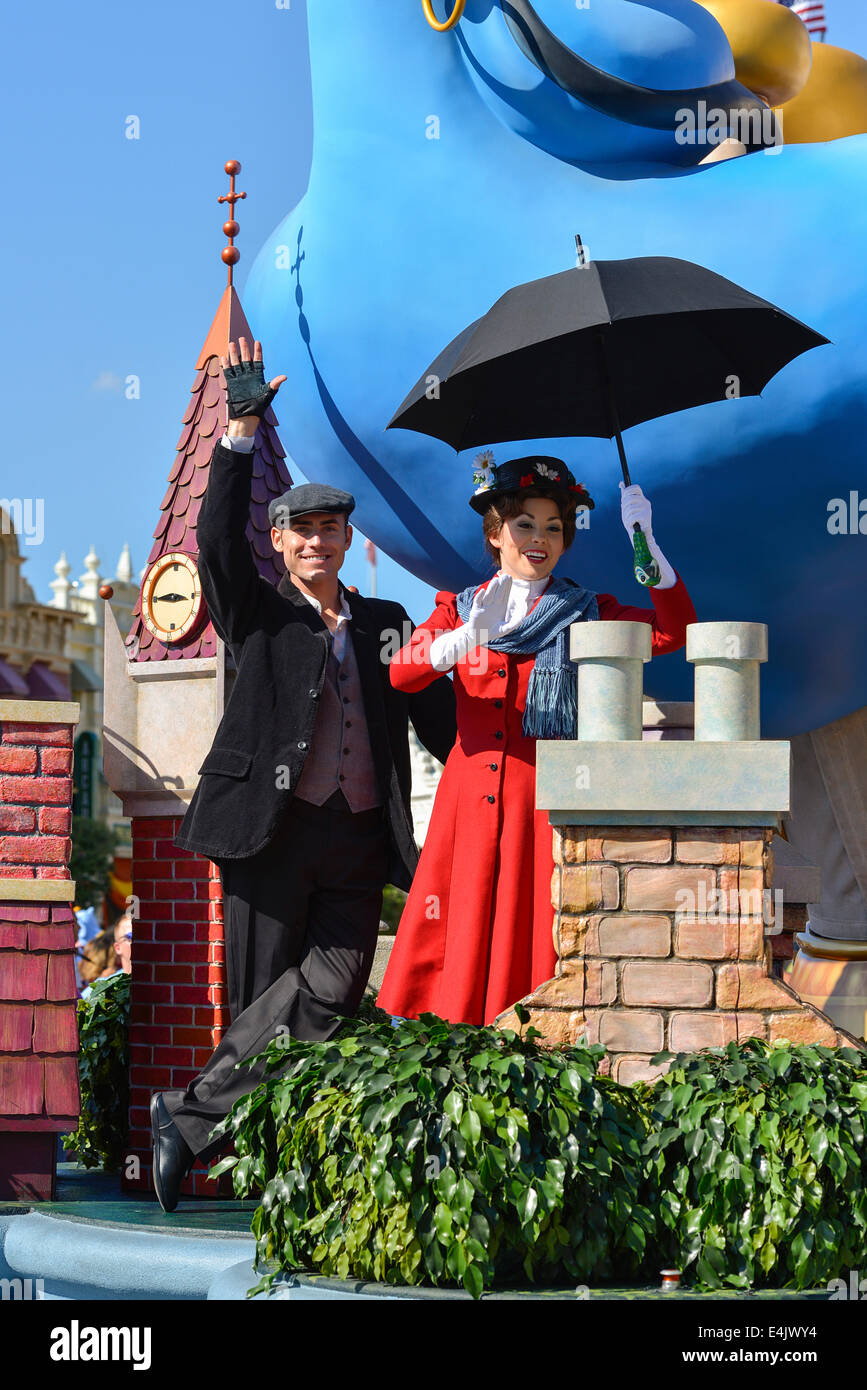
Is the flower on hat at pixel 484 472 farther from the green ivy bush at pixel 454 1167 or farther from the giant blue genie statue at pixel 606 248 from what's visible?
the green ivy bush at pixel 454 1167

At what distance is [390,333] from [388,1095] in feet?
9.33

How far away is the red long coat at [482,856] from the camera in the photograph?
468cm

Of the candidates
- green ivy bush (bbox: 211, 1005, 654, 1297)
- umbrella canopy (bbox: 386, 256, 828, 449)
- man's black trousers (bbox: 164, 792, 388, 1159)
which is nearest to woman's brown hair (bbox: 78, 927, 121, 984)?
man's black trousers (bbox: 164, 792, 388, 1159)

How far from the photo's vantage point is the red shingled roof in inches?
236

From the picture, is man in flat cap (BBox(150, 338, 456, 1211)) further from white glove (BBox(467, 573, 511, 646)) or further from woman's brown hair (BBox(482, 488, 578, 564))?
white glove (BBox(467, 573, 511, 646))

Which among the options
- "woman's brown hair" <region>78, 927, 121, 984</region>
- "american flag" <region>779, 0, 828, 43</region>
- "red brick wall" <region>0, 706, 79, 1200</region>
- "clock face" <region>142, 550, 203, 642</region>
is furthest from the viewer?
"woman's brown hair" <region>78, 927, 121, 984</region>

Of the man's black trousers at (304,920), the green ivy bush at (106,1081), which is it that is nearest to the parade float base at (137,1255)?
the man's black trousers at (304,920)

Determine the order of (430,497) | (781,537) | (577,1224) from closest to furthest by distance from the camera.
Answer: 1. (577,1224)
2. (781,537)
3. (430,497)

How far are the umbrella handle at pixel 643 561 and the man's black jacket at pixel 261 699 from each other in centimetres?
96

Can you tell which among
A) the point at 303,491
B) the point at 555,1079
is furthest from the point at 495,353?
the point at 555,1079

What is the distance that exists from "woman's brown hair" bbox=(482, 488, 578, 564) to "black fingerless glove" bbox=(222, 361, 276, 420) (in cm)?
74

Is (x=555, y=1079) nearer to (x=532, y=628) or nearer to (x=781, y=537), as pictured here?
(x=532, y=628)

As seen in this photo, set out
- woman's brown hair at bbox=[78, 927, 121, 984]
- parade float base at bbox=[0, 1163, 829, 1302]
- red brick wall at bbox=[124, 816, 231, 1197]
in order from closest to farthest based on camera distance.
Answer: parade float base at bbox=[0, 1163, 829, 1302] → red brick wall at bbox=[124, 816, 231, 1197] → woman's brown hair at bbox=[78, 927, 121, 984]

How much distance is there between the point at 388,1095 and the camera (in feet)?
12.5
